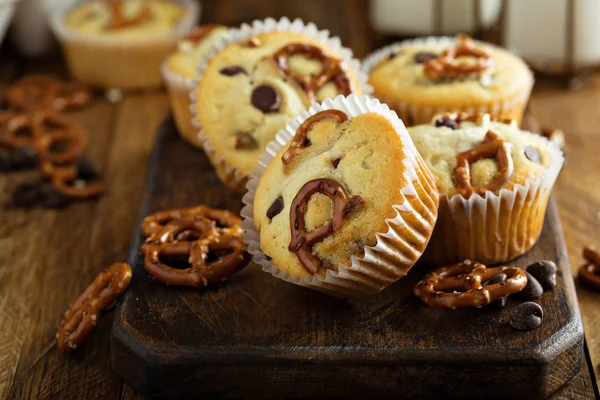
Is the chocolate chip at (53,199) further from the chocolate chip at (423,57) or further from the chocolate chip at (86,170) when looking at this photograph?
the chocolate chip at (423,57)

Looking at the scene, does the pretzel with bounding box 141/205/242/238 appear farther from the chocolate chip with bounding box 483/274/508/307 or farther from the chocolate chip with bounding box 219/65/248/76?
the chocolate chip with bounding box 483/274/508/307

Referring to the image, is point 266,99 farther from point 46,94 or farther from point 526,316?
point 46,94

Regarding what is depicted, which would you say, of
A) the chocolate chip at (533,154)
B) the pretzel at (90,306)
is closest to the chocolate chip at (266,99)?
the pretzel at (90,306)

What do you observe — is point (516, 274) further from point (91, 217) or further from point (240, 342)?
point (91, 217)

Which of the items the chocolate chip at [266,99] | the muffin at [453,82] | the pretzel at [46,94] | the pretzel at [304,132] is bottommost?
the pretzel at [46,94]

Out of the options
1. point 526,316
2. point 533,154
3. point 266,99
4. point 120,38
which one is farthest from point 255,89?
point 120,38

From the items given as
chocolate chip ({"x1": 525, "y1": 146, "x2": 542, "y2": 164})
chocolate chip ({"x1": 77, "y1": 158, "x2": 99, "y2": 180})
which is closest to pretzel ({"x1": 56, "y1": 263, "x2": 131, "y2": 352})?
chocolate chip ({"x1": 77, "y1": 158, "x2": 99, "y2": 180})

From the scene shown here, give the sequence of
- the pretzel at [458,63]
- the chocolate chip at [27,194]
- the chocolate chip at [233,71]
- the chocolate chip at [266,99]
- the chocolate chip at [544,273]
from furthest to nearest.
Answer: the chocolate chip at [27,194] → the pretzel at [458,63] → the chocolate chip at [233,71] → the chocolate chip at [266,99] → the chocolate chip at [544,273]
